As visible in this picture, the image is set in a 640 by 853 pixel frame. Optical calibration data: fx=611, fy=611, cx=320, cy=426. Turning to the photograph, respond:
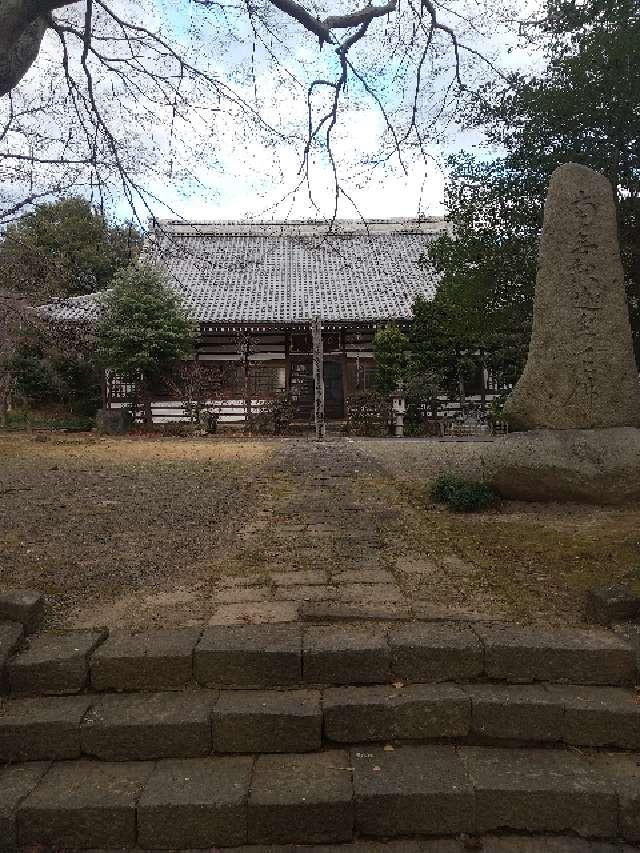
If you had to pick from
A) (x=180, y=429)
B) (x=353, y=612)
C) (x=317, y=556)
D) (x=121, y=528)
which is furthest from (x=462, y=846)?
(x=180, y=429)

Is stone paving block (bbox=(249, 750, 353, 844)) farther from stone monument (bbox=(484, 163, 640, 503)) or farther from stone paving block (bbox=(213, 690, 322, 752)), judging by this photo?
stone monument (bbox=(484, 163, 640, 503))

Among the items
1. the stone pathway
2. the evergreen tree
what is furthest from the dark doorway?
the stone pathway

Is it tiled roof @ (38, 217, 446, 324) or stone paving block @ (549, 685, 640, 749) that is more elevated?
tiled roof @ (38, 217, 446, 324)

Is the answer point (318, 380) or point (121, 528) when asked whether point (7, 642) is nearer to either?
point (121, 528)

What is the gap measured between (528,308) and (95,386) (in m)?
→ 14.6

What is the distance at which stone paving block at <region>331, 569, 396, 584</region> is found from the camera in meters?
3.70

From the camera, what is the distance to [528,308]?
6.61 metres

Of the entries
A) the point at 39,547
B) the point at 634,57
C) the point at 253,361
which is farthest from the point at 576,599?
the point at 253,361

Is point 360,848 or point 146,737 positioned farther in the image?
point 146,737

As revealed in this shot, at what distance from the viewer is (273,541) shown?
4707 mm

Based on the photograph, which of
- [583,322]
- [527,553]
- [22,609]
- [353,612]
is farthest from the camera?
[583,322]

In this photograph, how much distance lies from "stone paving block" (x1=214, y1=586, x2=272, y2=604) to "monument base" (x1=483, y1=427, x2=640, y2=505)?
9.07 feet

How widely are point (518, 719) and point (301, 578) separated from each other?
1.65m

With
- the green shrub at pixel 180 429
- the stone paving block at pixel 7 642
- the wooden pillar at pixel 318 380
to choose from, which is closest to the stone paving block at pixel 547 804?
the stone paving block at pixel 7 642
